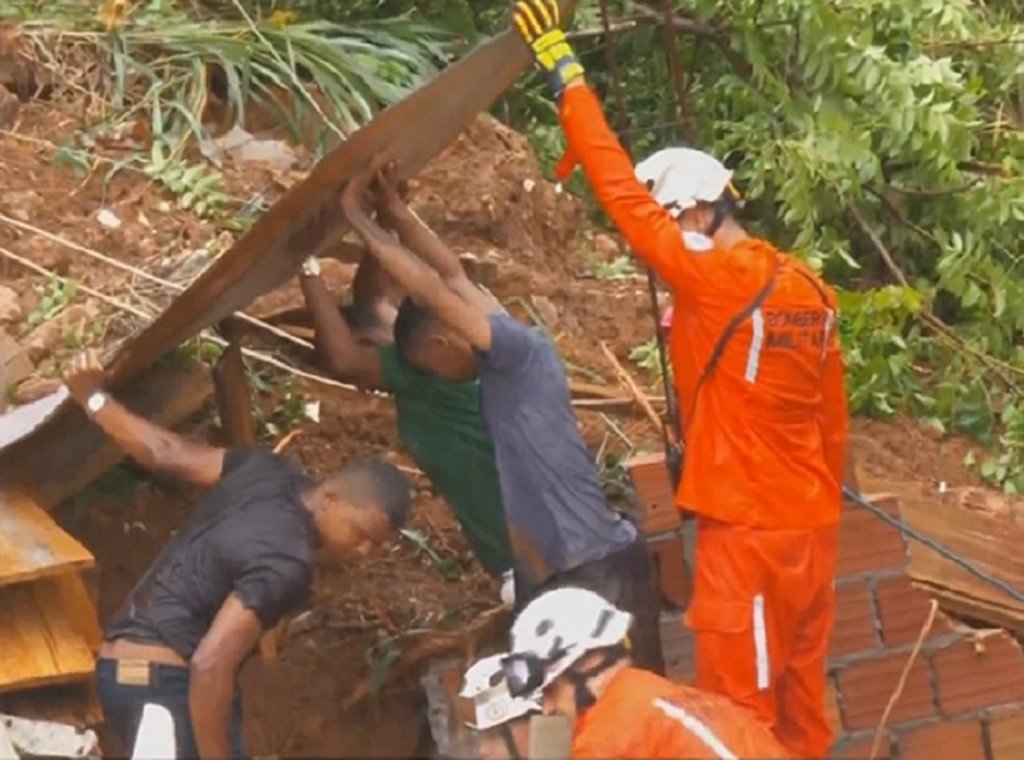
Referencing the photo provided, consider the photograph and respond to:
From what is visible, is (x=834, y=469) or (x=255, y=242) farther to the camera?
(x=834, y=469)

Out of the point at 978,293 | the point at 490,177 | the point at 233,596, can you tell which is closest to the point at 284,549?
the point at 233,596

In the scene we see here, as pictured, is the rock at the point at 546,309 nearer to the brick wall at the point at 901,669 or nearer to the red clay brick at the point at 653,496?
the red clay brick at the point at 653,496

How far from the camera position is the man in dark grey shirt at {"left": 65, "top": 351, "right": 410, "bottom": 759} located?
13.2 feet

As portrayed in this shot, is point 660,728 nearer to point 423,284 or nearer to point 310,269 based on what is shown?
point 423,284

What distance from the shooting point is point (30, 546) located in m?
4.43

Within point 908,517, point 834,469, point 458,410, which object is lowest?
point 908,517

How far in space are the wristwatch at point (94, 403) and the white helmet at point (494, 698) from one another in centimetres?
109

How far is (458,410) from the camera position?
15.5 ft

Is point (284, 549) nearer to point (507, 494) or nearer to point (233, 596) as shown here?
point (233, 596)

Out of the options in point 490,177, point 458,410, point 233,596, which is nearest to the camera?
point 233,596

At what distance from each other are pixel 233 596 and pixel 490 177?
3.29m

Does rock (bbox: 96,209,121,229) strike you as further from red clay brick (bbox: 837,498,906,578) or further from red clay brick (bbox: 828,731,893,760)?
red clay brick (bbox: 828,731,893,760)

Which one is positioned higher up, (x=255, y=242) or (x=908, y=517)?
(x=255, y=242)

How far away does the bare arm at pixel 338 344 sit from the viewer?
190 inches
